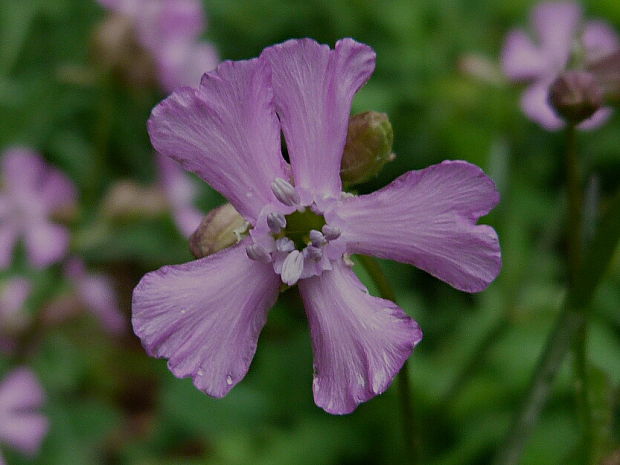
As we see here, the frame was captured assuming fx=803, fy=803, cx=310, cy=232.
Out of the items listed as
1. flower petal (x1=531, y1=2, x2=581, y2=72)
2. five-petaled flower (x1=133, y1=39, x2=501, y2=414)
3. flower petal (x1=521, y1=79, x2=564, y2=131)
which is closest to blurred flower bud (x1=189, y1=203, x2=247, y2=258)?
five-petaled flower (x1=133, y1=39, x2=501, y2=414)

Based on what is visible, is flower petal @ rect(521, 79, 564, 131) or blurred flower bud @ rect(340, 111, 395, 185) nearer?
blurred flower bud @ rect(340, 111, 395, 185)

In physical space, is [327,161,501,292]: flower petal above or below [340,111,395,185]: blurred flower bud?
below

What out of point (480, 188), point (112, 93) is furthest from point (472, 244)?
point (112, 93)

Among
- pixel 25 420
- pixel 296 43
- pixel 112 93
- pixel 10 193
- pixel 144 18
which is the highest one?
pixel 296 43

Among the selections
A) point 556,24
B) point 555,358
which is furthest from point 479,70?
point 555,358

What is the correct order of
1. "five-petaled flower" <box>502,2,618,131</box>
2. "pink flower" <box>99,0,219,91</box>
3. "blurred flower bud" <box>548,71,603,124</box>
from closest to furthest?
"blurred flower bud" <box>548,71,603,124</box>, "five-petaled flower" <box>502,2,618,131</box>, "pink flower" <box>99,0,219,91</box>

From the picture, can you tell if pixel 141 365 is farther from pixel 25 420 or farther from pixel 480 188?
pixel 480 188

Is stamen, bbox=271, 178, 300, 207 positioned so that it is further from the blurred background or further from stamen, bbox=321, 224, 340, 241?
the blurred background

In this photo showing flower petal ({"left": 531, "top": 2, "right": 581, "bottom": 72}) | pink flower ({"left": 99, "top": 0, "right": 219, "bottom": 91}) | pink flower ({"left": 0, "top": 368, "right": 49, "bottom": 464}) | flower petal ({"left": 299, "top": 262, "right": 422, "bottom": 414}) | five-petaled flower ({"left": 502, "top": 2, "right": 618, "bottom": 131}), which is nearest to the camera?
flower petal ({"left": 299, "top": 262, "right": 422, "bottom": 414})
